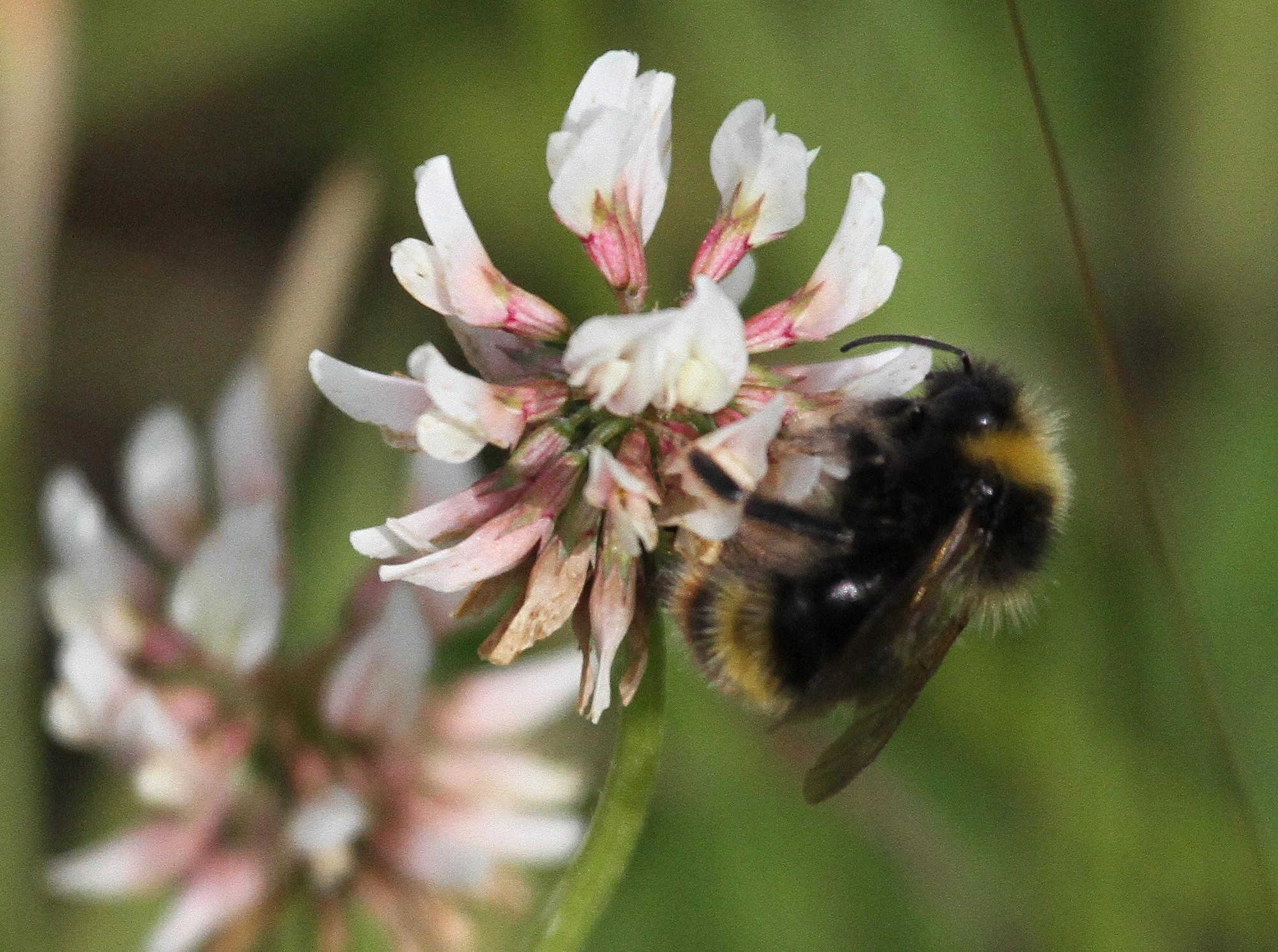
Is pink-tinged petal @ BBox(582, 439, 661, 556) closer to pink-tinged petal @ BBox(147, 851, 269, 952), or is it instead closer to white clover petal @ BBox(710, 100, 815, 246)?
white clover petal @ BBox(710, 100, 815, 246)

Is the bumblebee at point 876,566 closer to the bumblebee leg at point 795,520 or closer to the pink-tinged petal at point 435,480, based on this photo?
the bumblebee leg at point 795,520

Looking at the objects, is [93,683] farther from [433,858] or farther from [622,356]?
[622,356]

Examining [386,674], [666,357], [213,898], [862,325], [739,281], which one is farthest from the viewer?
[862,325]

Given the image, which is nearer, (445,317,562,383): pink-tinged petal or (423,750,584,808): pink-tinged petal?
(445,317,562,383): pink-tinged petal

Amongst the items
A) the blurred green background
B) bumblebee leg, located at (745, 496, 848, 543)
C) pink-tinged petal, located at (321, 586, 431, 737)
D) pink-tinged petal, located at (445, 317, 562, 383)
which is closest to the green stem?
bumblebee leg, located at (745, 496, 848, 543)

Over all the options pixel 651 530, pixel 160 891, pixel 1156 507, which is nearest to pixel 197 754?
pixel 160 891

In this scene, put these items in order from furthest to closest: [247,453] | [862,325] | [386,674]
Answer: [862,325], [247,453], [386,674]

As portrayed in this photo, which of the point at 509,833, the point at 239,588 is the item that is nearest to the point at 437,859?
the point at 509,833
